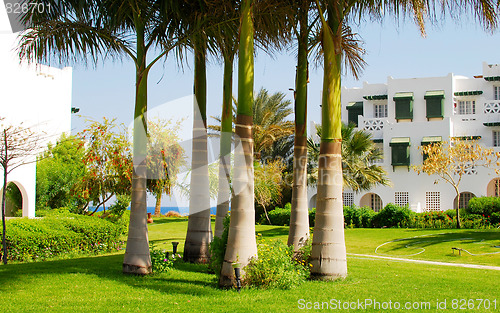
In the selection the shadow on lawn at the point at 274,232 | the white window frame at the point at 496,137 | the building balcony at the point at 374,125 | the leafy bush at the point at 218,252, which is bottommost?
the shadow on lawn at the point at 274,232

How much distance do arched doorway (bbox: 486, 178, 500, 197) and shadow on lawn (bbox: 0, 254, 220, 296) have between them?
1078 inches

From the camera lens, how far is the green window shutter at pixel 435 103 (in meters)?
35.7

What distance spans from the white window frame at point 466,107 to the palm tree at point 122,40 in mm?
29884

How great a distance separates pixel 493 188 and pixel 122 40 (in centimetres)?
2990

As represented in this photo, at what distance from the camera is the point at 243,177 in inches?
383

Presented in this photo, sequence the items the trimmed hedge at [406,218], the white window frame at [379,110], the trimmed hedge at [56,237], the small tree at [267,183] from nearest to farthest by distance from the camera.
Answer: the trimmed hedge at [56,237] → the trimmed hedge at [406,218] → the small tree at [267,183] → the white window frame at [379,110]

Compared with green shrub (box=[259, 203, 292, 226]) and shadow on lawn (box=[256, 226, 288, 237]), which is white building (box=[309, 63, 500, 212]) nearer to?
green shrub (box=[259, 203, 292, 226])

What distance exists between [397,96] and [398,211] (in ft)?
36.5

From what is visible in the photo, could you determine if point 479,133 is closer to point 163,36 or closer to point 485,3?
point 485,3

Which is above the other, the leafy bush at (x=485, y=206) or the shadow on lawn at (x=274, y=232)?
the leafy bush at (x=485, y=206)

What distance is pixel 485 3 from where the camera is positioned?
1092 centimetres

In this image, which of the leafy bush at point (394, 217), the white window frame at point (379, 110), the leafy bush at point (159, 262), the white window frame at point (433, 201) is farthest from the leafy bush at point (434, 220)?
the leafy bush at point (159, 262)

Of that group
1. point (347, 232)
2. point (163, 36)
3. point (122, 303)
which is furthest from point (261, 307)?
point (347, 232)

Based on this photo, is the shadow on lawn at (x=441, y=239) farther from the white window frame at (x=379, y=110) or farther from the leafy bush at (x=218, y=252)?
the white window frame at (x=379, y=110)
